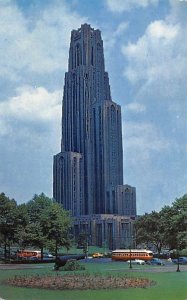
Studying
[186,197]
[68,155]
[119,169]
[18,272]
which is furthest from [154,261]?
[18,272]

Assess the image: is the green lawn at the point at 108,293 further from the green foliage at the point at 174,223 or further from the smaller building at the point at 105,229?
the smaller building at the point at 105,229

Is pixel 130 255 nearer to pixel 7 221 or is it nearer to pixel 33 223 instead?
pixel 33 223

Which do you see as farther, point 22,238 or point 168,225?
point 168,225

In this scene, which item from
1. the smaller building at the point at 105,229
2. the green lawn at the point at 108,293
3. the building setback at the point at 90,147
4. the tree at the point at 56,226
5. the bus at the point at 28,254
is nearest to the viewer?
the green lawn at the point at 108,293

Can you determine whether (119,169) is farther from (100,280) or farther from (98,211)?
(100,280)

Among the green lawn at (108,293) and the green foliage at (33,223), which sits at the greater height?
the green foliage at (33,223)

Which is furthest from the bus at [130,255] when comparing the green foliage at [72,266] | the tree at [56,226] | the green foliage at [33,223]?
the green foliage at [72,266]

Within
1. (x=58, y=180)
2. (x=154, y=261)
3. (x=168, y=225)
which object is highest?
(x=58, y=180)
